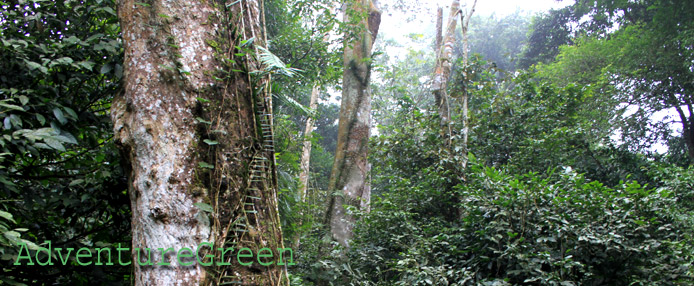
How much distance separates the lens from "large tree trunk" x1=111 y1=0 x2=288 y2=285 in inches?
69.9

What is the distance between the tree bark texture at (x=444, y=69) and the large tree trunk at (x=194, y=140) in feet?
9.75

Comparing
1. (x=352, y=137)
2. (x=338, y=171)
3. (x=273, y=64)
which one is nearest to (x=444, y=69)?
(x=352, y=137)

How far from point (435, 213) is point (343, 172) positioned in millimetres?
1454

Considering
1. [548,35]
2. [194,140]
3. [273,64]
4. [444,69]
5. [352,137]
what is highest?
[548,35]

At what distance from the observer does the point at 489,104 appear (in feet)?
16.6

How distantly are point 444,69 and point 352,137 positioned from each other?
1.60 m

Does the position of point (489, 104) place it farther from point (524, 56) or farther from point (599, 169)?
point (524, 56)

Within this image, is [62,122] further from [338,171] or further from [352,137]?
[352,137]

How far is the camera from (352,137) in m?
5.40

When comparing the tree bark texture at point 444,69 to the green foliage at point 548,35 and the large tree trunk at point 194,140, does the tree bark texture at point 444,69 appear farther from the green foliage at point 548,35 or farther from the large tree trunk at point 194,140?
the green foliage at point 548,35

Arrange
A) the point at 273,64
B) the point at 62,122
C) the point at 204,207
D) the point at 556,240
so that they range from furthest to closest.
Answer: the point at 556,240, the point at 62,122, the point at 273,64, the point at 204,207

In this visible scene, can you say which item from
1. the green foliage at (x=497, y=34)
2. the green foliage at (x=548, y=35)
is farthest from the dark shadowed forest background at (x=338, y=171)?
the green foliage at (x=497, y=34)

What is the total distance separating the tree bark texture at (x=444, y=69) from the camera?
482 cm

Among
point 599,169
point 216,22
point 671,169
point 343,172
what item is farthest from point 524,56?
point 216,22
